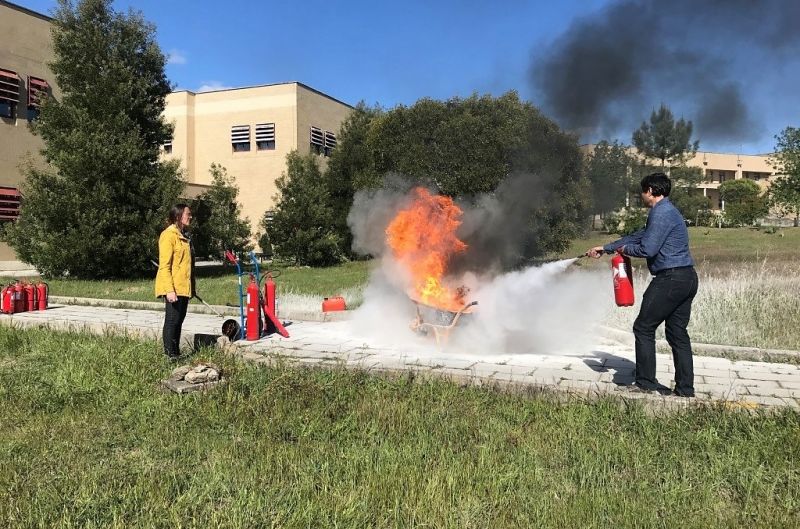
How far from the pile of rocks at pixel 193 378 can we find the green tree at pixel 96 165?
561 inches

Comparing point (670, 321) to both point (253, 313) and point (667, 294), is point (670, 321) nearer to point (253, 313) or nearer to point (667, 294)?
point (667, 294)

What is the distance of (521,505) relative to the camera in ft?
10.2

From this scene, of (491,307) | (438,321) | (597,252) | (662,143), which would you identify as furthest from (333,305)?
(662,143)

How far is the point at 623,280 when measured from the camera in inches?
218

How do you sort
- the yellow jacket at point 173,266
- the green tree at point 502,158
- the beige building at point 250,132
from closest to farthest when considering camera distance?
the yellow jacket at point 173,266 → the green tree at point 502,158 → the beige building at point 250,132

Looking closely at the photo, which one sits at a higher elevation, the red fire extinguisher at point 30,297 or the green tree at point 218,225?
the green tree at point 218,225

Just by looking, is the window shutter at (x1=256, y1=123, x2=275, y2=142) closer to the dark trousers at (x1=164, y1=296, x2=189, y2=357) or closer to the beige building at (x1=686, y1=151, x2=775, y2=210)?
the dark trousers at (x1=164, y1=296, x2=189, y2=357)

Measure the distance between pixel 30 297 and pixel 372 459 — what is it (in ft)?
33.7

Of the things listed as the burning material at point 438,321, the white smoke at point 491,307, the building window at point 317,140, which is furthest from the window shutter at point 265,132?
the burning material at point 438,321

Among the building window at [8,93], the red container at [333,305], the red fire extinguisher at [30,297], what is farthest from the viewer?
the building window at [8,93]

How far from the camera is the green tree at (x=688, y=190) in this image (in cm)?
5031

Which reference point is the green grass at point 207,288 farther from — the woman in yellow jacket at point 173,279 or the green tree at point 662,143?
the green tree at point 662,143

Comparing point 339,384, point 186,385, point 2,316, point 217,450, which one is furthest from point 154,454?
point 2,316

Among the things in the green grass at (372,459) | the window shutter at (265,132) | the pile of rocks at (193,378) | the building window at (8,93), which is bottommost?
the green grass at (372,459)
